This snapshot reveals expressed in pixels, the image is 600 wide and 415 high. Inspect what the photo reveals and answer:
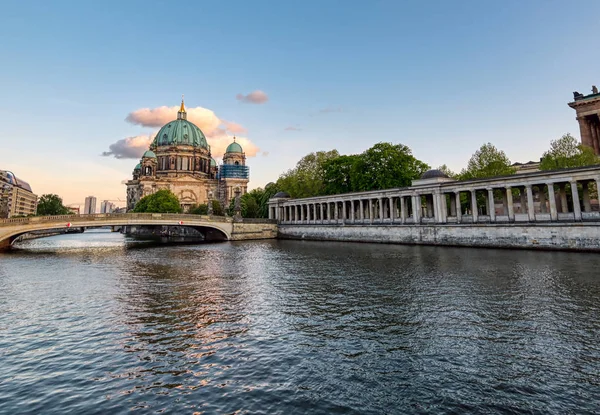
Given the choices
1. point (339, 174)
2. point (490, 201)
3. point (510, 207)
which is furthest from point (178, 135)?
point (510, 207)

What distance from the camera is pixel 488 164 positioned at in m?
57.4

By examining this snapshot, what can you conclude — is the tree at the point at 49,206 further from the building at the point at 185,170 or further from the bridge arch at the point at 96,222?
the bridge arch at the point at 96,222

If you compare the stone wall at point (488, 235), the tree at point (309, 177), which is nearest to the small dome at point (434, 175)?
the stone wall at point (488, 235)

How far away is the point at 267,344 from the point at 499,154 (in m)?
60.6

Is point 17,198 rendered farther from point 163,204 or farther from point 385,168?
point 385,168

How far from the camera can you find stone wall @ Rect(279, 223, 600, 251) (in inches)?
1393

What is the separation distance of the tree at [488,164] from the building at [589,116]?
1843cm

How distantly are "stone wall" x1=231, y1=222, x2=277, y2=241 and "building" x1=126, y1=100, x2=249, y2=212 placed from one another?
77.1 metres

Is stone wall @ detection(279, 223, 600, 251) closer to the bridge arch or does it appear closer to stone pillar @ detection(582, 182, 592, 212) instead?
stone pillar @ detection(582, 182, 592, 212)

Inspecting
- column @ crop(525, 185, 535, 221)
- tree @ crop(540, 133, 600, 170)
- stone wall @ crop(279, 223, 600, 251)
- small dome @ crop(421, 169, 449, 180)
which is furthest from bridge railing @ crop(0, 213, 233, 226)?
tree @ crop(540, 133, 600, 170)

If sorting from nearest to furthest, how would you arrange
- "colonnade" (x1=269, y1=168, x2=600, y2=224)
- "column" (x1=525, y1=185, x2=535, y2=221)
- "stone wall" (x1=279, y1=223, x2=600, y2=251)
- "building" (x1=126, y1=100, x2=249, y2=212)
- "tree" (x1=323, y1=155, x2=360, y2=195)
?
"stone wall" (x1=279, y1=223, x2=600, y2=251) → "colonnade" (x1=269, y1=168, x2=600, y2=224) → "column" (x1=525, y1=185, x2=535, y2=221) → "tree" (x1=323, y1=155, x2=360, y2=195) → "building" (x1=126, y1=100, x2=249, y2=212)

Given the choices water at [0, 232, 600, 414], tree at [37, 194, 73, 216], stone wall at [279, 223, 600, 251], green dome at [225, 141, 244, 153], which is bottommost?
water at [0, 232, 600, 414]

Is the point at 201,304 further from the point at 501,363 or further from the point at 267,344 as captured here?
the point at 501,363

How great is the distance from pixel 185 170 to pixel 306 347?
154241 millimetres
